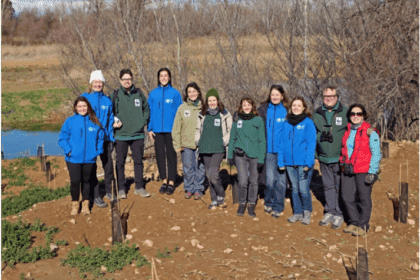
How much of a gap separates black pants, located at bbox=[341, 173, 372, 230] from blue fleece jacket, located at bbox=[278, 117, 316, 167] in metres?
0.57

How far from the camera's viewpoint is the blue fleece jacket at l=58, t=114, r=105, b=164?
20.7 feet

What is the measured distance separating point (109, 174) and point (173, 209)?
1166 millimetres

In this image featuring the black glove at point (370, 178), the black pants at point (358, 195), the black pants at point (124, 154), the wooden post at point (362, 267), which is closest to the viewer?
the wooden post at point (362, 267)

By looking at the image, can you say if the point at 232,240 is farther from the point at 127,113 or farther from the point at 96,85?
the point at 96,85

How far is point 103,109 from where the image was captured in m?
6.69

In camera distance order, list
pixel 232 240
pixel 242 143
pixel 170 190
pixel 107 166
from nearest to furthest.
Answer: pixel 232 240 → pixel 242 143 → pixel 107 166 → pixel 170 190

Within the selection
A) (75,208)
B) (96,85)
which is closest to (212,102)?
(96,85)

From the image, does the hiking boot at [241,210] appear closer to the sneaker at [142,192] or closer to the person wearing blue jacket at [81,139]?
the sneaker at [142,192]

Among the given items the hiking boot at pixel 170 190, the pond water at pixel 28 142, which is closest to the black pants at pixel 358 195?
the hiking boot at pixel 170 190

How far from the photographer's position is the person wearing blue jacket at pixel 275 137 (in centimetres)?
657

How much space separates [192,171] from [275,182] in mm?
1415

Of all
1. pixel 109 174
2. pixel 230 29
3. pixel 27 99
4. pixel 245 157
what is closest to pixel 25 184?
pixel 109 174

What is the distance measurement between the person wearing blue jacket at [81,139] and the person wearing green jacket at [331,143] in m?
3.22

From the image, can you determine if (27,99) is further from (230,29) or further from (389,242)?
(389,242)
